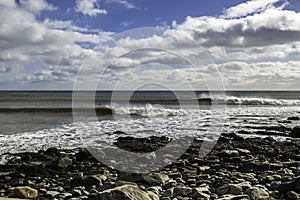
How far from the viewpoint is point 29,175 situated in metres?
9.55

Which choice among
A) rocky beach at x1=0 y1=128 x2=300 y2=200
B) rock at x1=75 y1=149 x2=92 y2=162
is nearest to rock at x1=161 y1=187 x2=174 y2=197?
rocky beach at x1=0 y1=128 x2=300 y2=200

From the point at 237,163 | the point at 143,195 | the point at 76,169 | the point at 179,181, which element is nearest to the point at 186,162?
the point at 237,163

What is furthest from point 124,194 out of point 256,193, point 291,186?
point 291,186

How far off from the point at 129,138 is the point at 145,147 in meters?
2.20

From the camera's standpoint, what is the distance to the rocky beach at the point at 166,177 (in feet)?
23.6

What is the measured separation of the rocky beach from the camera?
7.19 meters

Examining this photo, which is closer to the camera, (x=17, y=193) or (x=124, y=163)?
(x=17, y=193)

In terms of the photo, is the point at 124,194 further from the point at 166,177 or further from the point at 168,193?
the point at 166,177

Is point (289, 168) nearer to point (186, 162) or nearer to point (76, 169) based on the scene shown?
point (186, 162)

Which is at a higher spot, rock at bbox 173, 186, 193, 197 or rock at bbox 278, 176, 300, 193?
rock at bbox 278, 176, 300, 193

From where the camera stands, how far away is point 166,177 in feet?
28.5

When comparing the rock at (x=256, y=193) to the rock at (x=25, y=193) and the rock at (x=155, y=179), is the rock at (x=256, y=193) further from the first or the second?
the rock at (x=25, y=193)

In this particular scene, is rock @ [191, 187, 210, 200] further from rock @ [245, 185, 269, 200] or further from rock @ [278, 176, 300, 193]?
rock @ [278, 176, 300, 193]

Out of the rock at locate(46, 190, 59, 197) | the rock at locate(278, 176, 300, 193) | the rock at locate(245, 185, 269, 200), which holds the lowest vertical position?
the rock at locate(46, 190, 59, 197)
